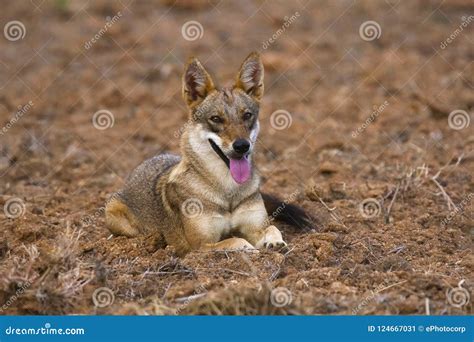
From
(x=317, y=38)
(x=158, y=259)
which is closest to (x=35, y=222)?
(x=158, y=259)

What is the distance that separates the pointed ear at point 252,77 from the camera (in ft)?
31.9

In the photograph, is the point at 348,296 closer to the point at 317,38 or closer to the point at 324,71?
the point at 324,71
